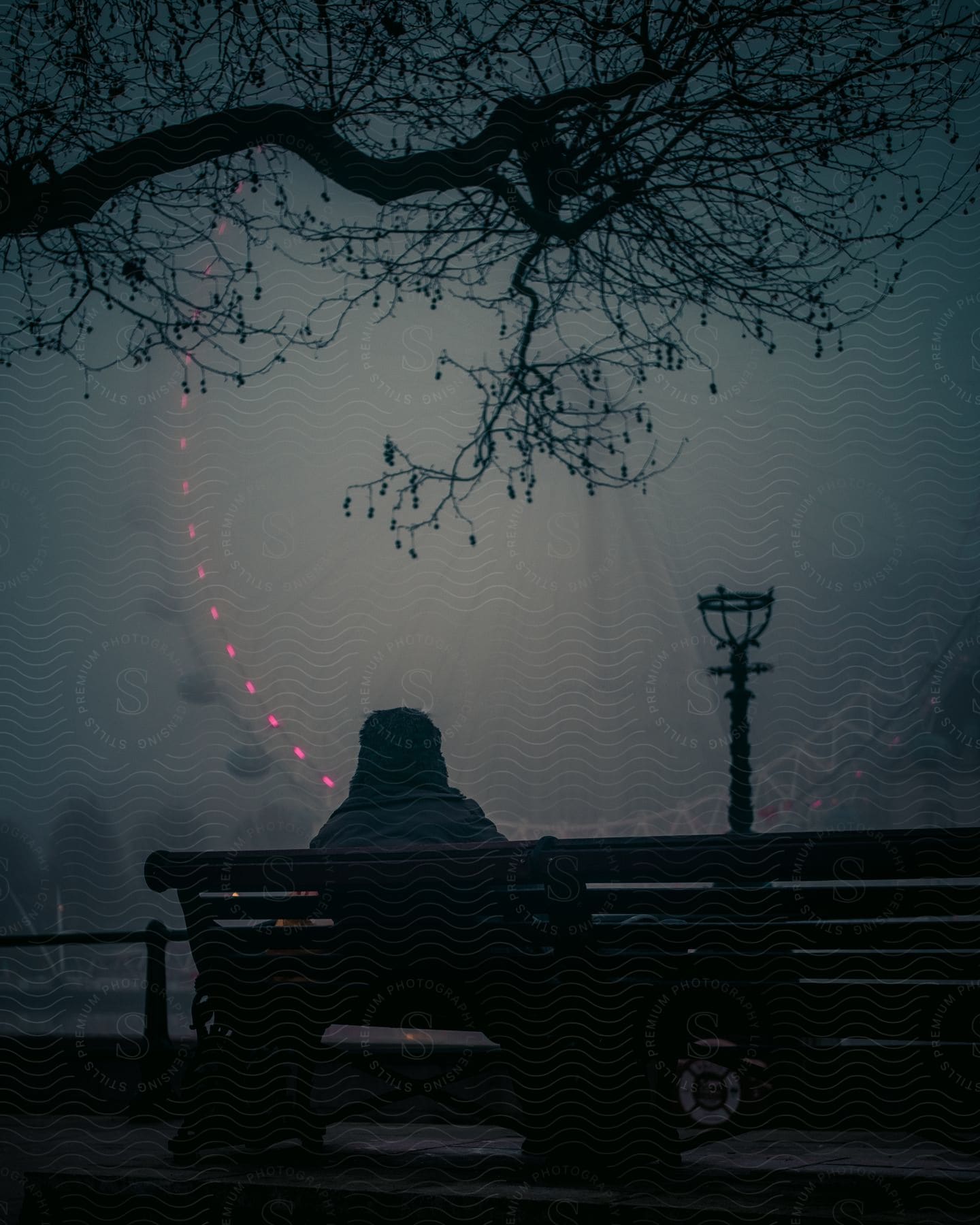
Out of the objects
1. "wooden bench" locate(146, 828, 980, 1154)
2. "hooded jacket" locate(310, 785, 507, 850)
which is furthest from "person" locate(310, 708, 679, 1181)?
"hooded jacket" locate(310, 785, 507, 850)

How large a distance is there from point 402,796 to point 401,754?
0.20 metres

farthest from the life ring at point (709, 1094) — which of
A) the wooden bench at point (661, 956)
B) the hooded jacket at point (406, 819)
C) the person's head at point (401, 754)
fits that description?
A: the person's head at point (401, 754)

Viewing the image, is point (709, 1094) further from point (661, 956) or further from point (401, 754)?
point (401, 754)

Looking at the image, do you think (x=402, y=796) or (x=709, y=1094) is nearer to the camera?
(x=709, y=1094)

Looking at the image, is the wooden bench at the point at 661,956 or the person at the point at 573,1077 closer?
the wooden bench at the point at 661,956

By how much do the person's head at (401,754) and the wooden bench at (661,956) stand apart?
953 millimetres

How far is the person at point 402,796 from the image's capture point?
4594 mm

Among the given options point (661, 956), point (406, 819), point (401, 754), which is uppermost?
point (401, 754)

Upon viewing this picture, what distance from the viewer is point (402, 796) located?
4.71 meters

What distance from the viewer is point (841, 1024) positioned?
3.31 m

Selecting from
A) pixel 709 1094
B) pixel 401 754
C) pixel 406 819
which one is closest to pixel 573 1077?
pixel 709 1094

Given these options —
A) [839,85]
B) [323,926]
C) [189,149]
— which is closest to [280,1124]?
[323,926]

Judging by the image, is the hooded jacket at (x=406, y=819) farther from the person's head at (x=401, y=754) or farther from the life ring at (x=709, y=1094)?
the life ring at (x=709, y=1094)

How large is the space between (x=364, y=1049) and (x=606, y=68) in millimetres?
4095
